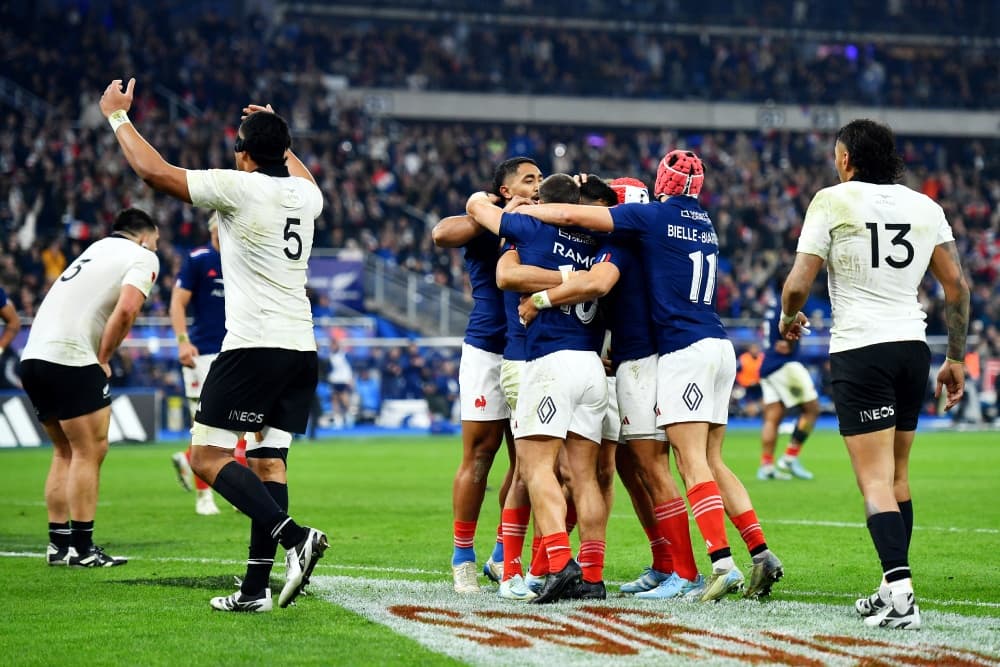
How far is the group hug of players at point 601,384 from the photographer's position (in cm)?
756

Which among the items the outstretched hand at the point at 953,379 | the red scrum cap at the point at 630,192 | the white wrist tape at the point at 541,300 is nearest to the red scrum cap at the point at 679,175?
the red scrum cap at the point at 630,192

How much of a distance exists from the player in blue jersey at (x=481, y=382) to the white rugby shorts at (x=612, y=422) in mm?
620

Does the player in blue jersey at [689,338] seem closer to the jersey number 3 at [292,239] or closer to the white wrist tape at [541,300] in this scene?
the white wrist tape at [541,300]

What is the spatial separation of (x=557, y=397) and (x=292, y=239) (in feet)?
5.59

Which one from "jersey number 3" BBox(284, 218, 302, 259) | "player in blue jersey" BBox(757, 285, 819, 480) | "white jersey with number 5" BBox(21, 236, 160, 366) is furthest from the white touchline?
→ "player in blue jersey" BBox(757, 285, 819, 480)

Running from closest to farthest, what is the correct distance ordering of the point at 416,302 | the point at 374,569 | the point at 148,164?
the point at 148,164, the point at 374,569, the point at 416,302

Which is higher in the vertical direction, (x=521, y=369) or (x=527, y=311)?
(x=527, y=311)

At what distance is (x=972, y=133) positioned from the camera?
53.0 metres

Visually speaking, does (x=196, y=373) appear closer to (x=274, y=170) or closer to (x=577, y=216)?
(x=274, y=170)

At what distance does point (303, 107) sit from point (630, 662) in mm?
36834

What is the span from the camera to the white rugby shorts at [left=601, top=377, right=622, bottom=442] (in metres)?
8.03

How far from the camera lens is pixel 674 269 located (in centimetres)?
782

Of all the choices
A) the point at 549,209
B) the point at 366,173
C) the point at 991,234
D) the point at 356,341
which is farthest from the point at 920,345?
the point at 991,234

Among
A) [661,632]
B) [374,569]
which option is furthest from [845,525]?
[661,632]
